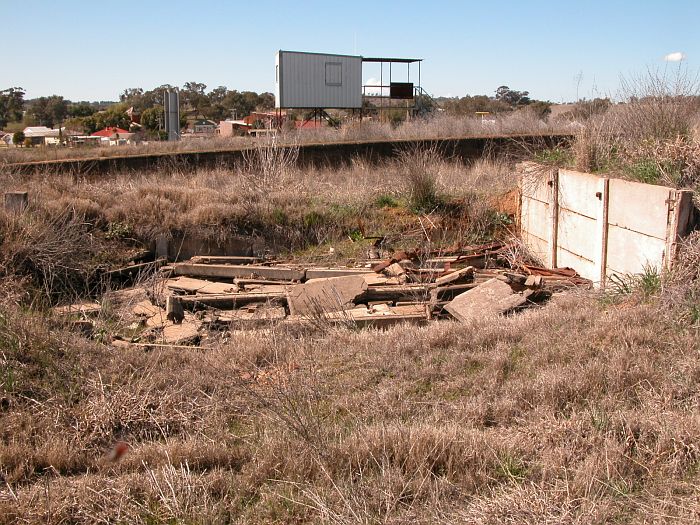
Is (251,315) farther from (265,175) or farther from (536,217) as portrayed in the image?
(265,175)

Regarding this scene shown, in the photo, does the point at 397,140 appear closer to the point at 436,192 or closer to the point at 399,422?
the point at 436,192

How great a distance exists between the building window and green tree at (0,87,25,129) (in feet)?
A: 99.0

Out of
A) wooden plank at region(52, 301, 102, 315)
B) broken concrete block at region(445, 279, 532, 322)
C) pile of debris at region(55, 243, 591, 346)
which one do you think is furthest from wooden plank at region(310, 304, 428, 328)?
wooden plank at region(52, 301, 102, 315)

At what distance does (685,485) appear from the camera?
12.2 ft

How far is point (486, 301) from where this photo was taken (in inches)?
334

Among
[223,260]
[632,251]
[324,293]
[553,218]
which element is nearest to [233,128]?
[223,260]

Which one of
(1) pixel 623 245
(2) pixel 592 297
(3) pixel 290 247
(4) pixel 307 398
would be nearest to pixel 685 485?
(4) pixel 307 398

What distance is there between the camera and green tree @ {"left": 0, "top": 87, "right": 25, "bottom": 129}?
5075 cm

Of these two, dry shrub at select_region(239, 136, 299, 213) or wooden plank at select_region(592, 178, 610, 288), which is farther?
dry shrub at select_region(239, 136, 299, 213)

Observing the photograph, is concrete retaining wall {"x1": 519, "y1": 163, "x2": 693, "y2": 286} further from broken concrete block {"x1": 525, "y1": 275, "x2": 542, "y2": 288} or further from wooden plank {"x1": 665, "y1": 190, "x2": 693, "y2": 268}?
broken concrete block {"x1": 525, "y1": 275, "x2": 542, "y2": 288}

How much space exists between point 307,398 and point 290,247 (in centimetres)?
760

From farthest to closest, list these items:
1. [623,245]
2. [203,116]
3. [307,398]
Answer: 1. [203,116]
2. [623,245]
3. [307,398]

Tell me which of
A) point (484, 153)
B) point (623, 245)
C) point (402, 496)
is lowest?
point (402, 496)

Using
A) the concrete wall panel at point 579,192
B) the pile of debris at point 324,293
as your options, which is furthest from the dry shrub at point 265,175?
the concrete wall panel at point 579,192
